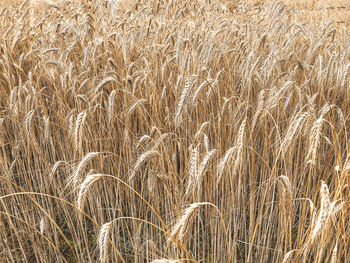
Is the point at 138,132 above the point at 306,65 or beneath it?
beneath

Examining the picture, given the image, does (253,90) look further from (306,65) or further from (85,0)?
(85,0)

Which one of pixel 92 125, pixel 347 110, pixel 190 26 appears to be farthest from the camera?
pixel 190 26

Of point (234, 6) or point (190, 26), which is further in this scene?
point (234, 6)

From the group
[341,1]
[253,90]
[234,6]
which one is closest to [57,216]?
[253,90]

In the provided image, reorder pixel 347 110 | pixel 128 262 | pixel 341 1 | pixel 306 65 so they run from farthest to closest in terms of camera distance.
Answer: pixel 341 1 < pixel 306 65 < pixel 347 110 < pixel 128 262

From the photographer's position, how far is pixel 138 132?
89.7 inches

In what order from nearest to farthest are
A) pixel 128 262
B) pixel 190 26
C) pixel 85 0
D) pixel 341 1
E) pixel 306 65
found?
pixel 128 262, pixel 306 65, pixel 190 26, pixel 85 0, pixel 341 1

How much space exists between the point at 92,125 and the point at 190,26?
2.89m

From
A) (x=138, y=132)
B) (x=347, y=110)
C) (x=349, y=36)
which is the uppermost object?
(x=349, y=36)

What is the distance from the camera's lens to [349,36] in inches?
153

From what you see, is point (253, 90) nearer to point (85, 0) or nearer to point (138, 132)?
point (138, 132)

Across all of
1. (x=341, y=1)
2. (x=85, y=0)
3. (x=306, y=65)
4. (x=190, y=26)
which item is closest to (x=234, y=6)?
(x=341, y=1)

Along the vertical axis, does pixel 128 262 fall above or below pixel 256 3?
below

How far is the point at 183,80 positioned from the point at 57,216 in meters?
1.21
